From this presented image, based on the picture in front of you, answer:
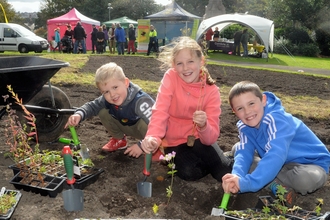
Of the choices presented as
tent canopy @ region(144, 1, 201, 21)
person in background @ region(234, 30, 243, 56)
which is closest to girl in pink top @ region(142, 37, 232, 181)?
person in background @ region(234, 30, 243, 56)

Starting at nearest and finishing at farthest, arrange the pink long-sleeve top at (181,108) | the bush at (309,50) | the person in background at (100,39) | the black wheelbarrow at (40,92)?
the pink long-sleeve top at (181,108) → the black wheelbarrow at (40,92) → the person in background at (100,39) → the bush at (309,50)

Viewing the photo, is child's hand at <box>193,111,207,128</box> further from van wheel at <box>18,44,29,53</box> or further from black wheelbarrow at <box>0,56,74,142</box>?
van wheel at <box>18,44,29,53</box>

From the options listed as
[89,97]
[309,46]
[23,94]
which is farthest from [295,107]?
[309,46]

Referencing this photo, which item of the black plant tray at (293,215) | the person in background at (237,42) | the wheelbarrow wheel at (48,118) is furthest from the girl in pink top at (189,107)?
the person in background at (237,42)

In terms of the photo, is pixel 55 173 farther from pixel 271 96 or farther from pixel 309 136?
pixel 309 136

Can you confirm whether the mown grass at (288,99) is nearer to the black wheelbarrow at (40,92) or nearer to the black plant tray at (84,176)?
the black wheelbarrow at (40,92)

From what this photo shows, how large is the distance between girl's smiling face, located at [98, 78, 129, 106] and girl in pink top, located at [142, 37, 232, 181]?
0.36 meters

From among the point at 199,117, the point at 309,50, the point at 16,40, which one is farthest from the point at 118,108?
the point at 309,50

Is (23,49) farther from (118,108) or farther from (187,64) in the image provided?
(187,64)

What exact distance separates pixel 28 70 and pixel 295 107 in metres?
4.38

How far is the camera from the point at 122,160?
361cm

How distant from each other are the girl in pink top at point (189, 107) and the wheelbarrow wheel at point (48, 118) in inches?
55.3

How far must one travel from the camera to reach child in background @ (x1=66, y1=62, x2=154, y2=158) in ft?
10.7

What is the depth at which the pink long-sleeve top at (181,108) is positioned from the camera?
9.92 ft
